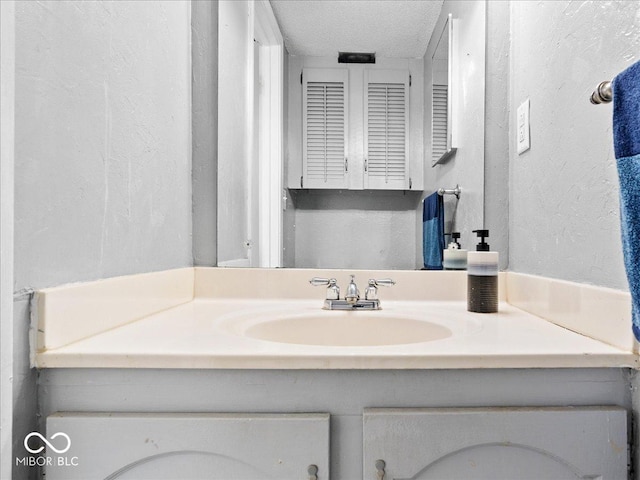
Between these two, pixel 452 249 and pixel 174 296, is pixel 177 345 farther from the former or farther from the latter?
pixel 452 249

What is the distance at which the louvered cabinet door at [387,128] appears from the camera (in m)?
1.17

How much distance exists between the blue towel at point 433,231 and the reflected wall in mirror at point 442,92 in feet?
0.40

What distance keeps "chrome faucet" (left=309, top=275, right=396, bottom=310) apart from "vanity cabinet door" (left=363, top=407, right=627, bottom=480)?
44 cm

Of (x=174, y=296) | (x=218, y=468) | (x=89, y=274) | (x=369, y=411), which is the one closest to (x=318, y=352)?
(x=369, y=411)

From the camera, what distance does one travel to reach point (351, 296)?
105 cm

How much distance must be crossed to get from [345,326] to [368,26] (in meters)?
0.84

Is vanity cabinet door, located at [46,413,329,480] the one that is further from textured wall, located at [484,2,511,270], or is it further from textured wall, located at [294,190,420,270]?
textured wall, located at [484,2,511,270]

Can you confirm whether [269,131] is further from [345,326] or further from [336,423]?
[336,423]

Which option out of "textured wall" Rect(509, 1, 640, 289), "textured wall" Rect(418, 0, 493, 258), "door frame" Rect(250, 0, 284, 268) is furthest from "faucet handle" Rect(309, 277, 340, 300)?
"textured wall" Rect(509, 1, 640, 289)

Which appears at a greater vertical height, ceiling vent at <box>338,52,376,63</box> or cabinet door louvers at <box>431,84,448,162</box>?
ceiling vent at <box>338,52,376,63</box>

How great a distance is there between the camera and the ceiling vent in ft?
3.85

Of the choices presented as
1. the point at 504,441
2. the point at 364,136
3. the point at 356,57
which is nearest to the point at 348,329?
the point at 504,441

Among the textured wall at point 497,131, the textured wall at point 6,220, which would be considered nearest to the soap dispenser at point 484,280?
the textured wall at point 497,131

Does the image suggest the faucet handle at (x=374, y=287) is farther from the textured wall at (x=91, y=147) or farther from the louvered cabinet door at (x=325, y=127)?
the textured wall at (x=91, y=147)
